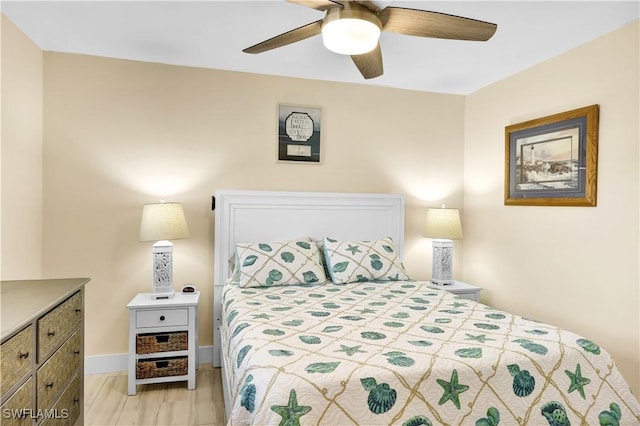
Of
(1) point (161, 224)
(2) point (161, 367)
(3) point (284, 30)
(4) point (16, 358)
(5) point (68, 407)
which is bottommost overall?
(2) point (161, 367)

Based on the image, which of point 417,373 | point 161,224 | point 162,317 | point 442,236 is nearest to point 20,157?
point 161,224

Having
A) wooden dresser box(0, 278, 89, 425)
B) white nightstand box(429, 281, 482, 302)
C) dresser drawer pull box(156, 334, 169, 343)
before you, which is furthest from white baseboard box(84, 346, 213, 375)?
white nightstand box(429, 281, 482, 302)

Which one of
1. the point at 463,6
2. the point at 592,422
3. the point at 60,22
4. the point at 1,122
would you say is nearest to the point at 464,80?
the point at 463,6

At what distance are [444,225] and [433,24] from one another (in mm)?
2020

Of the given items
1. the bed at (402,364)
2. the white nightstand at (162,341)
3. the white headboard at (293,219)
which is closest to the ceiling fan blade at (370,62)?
the white headboard at (293,219)

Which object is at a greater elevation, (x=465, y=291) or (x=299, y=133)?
(x=299, y=133)

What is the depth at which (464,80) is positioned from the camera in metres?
3.55

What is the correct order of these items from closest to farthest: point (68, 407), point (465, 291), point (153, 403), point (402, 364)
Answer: point (402, 364) < point (68, 407) < point (153, 403) < point (465, 291)

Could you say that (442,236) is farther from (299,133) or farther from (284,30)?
(284,30)

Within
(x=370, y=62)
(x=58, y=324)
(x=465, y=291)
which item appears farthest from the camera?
(x=465, y=291)

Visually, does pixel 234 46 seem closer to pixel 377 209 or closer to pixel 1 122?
pixel 1 122

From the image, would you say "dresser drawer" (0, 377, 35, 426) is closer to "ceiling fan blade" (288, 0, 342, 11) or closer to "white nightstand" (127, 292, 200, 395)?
"white nightstand" (127, 292, 200, 395)

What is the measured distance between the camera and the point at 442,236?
11.3ft

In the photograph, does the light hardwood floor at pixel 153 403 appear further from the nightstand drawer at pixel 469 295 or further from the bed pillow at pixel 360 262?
the nightstand drawer at pixel 469 295
